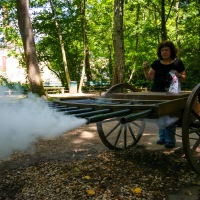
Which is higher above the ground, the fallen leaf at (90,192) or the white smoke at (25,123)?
the white smoke at (25,123)

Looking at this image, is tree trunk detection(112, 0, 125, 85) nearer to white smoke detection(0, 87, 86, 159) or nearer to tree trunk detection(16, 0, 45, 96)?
tree trunk detection(16, 0, 45, 96)

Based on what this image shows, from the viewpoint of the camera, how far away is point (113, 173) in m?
3.62

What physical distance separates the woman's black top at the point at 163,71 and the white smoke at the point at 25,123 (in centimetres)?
222

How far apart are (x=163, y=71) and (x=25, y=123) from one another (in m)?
2.64

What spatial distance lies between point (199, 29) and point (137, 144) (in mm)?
11798

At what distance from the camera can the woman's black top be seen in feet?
13.9

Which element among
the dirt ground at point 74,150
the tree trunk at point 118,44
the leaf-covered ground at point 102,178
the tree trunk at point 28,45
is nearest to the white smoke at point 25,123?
the leaf-covered ground at point 102,178

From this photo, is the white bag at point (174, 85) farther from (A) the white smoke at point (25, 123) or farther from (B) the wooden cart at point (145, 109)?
(A) the white smoke at point (25, 123)

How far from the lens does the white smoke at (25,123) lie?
217 centimetres

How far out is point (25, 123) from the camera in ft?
7.39

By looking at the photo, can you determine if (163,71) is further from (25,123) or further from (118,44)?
(118,44)

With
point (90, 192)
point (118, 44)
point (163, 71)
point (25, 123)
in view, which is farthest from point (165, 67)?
point (118, 44)

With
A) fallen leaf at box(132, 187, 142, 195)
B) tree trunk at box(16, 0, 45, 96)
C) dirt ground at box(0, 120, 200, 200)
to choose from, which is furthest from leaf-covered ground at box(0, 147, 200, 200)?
tree trunk at box(16, 0, 45, 96)

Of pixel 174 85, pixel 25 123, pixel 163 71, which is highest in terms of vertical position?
pixel 163 71
